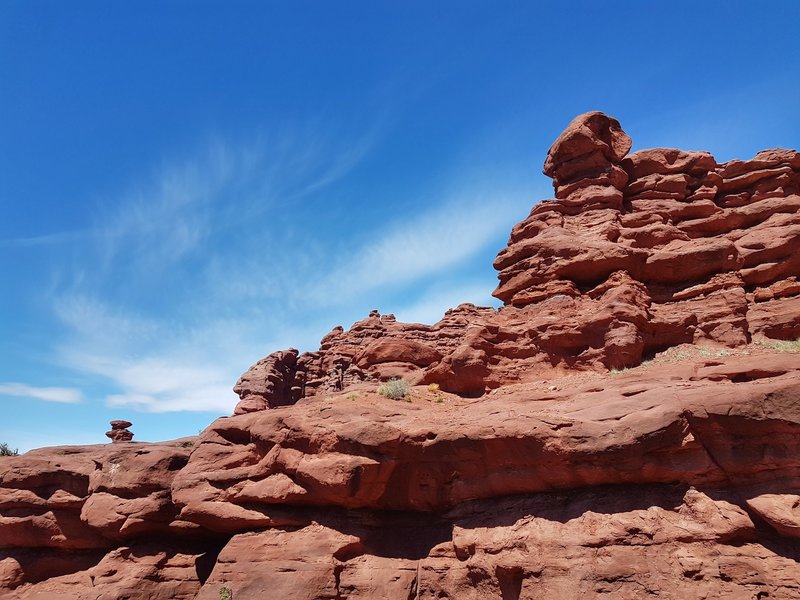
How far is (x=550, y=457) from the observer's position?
1194cm

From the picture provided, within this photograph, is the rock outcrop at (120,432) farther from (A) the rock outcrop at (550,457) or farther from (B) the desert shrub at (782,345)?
(B) the desert shrub at (782,345)

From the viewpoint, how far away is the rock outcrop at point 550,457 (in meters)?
10.5

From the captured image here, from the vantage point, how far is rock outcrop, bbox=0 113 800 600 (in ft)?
34.4

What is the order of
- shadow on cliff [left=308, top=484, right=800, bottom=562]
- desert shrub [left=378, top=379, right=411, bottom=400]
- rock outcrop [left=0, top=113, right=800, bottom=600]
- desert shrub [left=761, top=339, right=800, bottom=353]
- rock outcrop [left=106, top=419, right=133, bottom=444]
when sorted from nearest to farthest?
shadow on cliff [left=308, top=484, right=800, bottom=562] → rock outcrop [left=0, top=113, right=800, bottom=600] → desert shrub [left=761, top=339, right=800, bottom=353] → desert shrub [left=378, top=379, right=411, bottom=400] → rock outcrop [left=106, top=419, right=133, bottom=444]

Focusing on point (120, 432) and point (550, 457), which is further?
point (120, 432)

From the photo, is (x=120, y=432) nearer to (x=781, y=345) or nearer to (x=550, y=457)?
(x=550, y=457)

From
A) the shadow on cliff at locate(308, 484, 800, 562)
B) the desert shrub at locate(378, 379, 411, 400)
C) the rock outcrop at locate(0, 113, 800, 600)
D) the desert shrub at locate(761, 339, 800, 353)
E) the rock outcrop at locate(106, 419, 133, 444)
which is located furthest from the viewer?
the rock outcrop at locate(106, 419, 133, 444)

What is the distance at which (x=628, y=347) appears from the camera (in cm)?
1622

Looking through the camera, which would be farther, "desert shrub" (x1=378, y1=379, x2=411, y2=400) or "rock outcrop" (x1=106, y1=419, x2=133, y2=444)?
"rock outcrop" (x1=106, y1=419, x2=133, y2=444)

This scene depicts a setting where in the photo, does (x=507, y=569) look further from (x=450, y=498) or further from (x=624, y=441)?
(x=624, y=441)

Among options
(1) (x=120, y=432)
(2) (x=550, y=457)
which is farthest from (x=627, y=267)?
(1) (x=120, y=432)

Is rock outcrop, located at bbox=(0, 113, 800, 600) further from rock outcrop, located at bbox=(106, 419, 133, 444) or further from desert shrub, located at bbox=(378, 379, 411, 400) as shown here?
rock outcrop, located at bbox=(106, 419, 133, 444)

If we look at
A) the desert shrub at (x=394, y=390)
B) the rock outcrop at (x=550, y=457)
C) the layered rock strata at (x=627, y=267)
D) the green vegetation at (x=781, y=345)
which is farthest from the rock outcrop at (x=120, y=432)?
the green vegetation at (x=781, y=345)

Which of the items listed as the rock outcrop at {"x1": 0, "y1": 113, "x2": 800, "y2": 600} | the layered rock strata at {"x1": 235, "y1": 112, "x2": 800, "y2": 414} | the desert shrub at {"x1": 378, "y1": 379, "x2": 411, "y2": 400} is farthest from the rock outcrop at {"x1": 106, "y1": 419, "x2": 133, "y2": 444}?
the desert shrub at {"x1": 378, "y1": 379, "x2": 411, "y2": 400}
